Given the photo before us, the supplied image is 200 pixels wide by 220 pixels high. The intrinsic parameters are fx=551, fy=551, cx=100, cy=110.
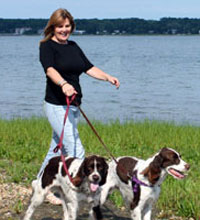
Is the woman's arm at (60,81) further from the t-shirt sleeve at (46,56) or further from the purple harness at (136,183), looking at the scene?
the purple harness at (136,183)

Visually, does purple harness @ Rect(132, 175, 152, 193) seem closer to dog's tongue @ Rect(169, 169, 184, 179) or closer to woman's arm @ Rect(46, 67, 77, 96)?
dog's tongue @ Rect(169, 169, 184, 179)

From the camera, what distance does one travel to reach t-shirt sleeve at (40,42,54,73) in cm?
660

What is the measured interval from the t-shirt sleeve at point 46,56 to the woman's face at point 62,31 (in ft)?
0.58

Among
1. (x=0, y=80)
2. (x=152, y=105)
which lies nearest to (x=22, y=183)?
(x=152, y=105)

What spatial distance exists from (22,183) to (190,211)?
8.81ft

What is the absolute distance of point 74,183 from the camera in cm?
596

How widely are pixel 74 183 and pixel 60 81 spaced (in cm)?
118

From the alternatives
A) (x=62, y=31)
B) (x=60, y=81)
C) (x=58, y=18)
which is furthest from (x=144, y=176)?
(x=58, y=18)

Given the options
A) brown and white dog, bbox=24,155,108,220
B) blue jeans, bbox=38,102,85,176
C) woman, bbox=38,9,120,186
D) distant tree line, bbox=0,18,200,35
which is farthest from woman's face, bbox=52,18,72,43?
distant tree line, bbox=0,18,200,35

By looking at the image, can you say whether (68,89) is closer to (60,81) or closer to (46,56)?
(60,81)

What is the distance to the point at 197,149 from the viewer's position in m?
11.1

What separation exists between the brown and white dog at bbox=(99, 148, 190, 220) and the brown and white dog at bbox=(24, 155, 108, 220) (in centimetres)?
32

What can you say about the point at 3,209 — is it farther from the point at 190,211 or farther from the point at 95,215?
the point at 190,211

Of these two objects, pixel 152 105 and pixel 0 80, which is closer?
pixel 152 105
